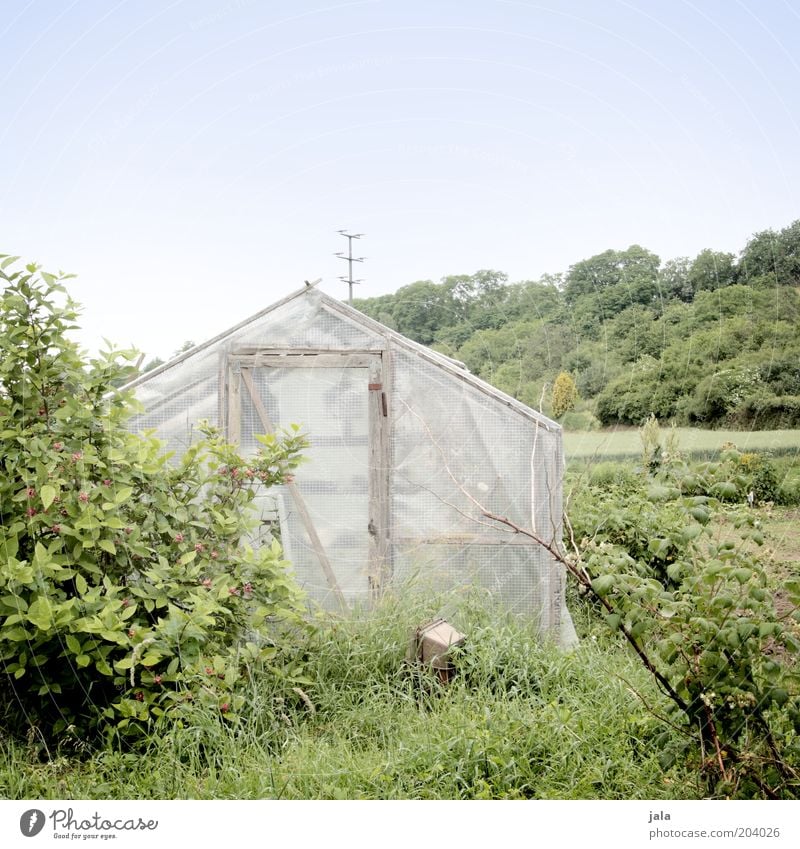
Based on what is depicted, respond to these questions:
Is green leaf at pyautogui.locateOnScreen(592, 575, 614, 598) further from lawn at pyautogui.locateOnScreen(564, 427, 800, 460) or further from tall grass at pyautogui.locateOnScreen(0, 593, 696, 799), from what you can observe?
lawn at pyautogui.locateOnScreen(564, 427, 800, 460)

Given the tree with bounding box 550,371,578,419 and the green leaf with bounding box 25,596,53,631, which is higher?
the tree with bounding box 550,371,578,419

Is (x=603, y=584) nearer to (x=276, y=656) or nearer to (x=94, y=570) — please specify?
(x=276, y=656)

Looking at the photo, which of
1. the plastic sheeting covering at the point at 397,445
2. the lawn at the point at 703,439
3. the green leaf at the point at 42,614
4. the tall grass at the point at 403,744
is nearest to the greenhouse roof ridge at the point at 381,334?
the plastic sheeting covering at the point at 397,445

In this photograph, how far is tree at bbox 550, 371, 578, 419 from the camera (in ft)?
7.64

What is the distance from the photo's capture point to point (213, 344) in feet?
11.1

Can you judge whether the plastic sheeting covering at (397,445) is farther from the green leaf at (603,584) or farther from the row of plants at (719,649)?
the green leaf at (603,584)

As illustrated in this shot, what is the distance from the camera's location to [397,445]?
338 centimetres

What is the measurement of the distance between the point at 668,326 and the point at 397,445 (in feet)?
4.86

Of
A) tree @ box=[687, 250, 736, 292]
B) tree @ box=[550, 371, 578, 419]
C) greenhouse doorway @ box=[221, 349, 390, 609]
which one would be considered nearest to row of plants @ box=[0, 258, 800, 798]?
tree @ box=[550, 371, 578, 419]

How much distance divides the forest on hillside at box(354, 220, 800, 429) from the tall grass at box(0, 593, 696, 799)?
2.56ft

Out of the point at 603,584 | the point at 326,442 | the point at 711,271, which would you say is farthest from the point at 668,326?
the point at 326,442

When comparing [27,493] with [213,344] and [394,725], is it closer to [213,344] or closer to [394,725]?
[394,725]
